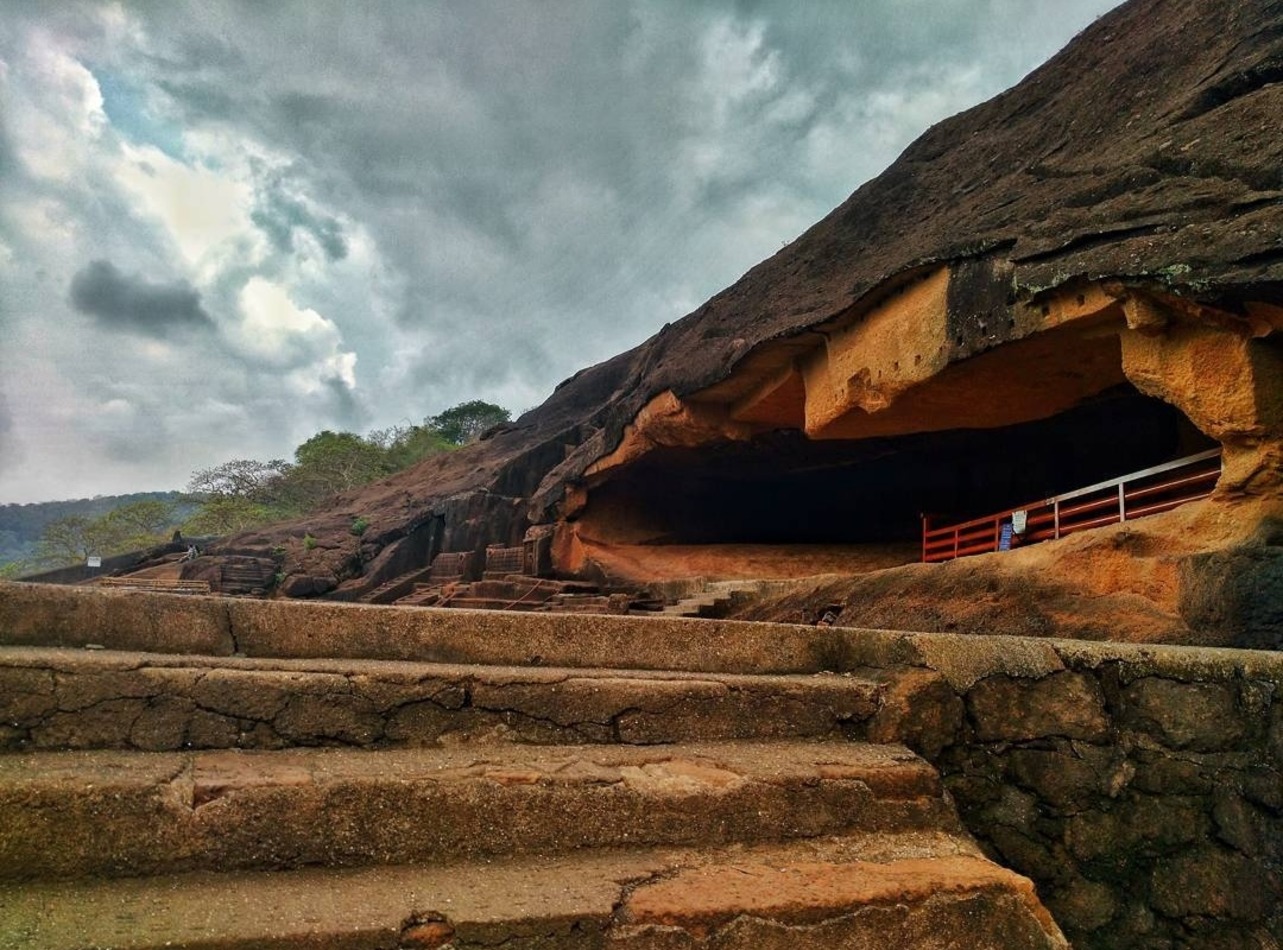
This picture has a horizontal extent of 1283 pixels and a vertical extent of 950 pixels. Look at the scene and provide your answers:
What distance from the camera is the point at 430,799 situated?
1642mm

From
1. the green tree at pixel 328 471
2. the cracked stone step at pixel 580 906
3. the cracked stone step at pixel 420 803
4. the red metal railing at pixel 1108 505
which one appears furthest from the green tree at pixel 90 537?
the cracked stone step at pixel 580 906

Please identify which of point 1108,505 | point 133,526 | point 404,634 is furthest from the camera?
point 133,526

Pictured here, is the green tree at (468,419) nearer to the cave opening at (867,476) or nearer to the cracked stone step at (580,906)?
the cave opening at (867,476)

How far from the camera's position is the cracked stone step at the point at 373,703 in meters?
1.76

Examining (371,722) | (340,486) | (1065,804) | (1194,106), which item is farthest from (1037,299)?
(340,486)

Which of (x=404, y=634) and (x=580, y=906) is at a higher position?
(x=404, y=634)

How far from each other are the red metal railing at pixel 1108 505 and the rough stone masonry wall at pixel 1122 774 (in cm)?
335

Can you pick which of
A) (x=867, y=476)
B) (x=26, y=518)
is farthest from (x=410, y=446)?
(x=26, y=518)

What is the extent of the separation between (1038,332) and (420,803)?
5581 mm

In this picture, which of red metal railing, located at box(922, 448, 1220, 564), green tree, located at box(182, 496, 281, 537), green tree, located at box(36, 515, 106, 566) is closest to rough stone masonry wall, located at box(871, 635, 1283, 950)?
red metal railing, located at box(922, 448, 1220, 564)

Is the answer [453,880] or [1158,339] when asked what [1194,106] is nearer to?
[1158,339]

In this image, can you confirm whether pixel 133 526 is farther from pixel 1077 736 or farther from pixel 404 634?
pixel 1077 736

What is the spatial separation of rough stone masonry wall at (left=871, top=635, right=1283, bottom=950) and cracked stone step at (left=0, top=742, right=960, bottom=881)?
26cm

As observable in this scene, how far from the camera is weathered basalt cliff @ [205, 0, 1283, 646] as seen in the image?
432 centimetres
